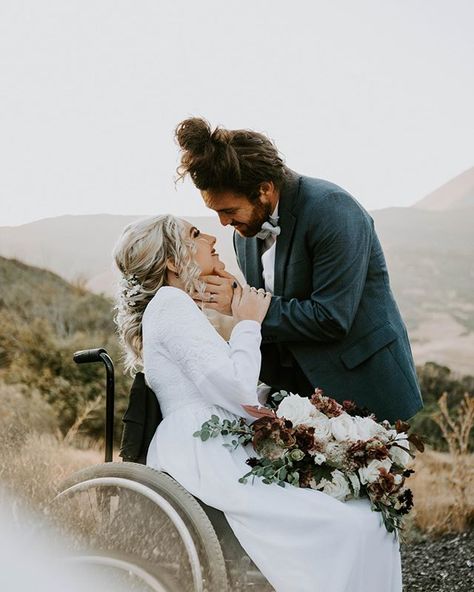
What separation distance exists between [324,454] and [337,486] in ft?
0.30

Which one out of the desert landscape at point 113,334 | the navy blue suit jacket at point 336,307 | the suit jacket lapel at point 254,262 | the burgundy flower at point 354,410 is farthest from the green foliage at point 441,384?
the burgundy flower at point 354,410

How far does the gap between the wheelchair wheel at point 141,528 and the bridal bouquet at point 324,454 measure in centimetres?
21

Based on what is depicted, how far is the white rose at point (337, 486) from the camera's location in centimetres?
245

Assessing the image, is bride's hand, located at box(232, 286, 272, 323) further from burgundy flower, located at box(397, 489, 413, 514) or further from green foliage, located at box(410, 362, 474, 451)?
green foliage, located at box(410, 362, 474, 451)

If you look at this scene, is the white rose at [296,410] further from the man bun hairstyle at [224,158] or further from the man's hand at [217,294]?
the man bun hairstyle at [224,158]

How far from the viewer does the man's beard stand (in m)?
3.05

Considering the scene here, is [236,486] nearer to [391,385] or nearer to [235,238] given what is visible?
[391,385]

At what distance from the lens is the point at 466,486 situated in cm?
558

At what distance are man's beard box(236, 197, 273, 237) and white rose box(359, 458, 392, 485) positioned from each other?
3.20ft

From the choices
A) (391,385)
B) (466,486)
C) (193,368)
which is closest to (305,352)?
(391,385)

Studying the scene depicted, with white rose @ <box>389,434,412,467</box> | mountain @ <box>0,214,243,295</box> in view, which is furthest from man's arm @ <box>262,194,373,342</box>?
mountain @ <box>0,214,243,295</box>

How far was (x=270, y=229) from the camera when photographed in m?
3.03

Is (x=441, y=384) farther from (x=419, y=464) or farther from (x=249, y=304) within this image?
(x=249, y=304)

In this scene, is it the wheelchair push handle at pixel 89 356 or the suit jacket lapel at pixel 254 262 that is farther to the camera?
the suit jacket lapel at pixel 254 262
